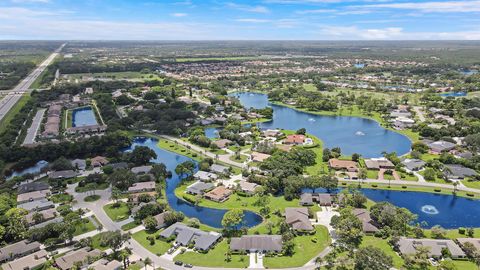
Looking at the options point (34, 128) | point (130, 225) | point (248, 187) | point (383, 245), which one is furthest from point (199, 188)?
point (34, 128)

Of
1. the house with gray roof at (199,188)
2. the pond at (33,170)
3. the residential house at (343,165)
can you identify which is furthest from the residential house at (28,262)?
the residential house at (343,165)

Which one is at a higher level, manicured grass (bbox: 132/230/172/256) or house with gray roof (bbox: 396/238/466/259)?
house with gray roof (bbox: 396/238/466/259)

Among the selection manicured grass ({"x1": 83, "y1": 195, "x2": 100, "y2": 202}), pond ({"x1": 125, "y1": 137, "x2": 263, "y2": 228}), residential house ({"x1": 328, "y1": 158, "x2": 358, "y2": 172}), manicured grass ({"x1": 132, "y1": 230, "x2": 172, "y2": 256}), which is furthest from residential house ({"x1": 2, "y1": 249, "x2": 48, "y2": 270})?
residential house ({"x1": 328, "y1": 158, "x2": 358, "y2": 172})

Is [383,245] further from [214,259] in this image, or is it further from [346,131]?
[346,131]

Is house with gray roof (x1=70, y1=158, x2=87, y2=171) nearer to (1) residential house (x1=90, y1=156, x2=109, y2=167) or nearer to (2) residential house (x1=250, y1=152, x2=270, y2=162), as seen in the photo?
(1) residential house (x1=90, y1=156, x2=109, y2=167)

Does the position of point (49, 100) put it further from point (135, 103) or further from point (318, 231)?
point (318, 231)
